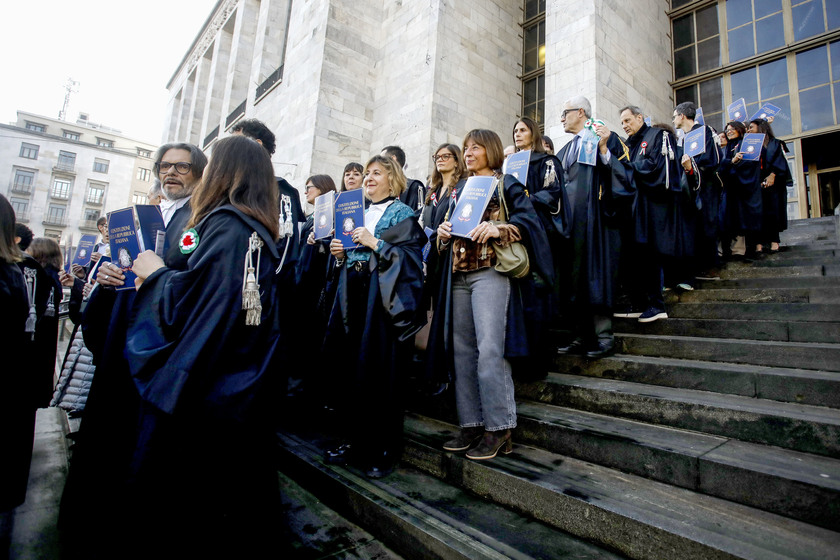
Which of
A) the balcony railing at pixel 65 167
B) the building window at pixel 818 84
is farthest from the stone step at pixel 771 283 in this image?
the balcony railing at pixel 65 167

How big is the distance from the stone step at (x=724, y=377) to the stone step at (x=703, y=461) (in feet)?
1.75

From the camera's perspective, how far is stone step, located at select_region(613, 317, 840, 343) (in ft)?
9.78

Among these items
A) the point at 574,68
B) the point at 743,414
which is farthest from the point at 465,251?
the point at 574,68

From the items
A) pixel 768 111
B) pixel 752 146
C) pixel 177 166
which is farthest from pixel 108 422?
pixel 768 111

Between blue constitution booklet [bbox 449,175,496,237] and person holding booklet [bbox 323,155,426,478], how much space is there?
Result: 33cm

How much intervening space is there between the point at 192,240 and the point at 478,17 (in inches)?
440

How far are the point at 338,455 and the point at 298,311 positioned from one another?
1543 millimetres

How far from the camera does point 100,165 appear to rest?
50125 millimetres

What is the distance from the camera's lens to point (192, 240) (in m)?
1.82

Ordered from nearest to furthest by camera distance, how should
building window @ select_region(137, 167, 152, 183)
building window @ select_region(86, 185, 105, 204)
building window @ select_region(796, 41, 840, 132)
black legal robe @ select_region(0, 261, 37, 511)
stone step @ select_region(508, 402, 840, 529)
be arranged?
stone step @ select_region(508, 402, 840, 529) < black legal robe @ select_region(0, 261, 37, 511) < building window @ select_region(796, 41, 840, 132) < building window @ select_region(86, 185, 105, 204) < building window @ select_region(137, 167, 152, 183)

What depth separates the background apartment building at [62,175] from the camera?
151 ft

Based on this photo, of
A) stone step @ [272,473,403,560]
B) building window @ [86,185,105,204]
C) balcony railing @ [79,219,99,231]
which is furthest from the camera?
building window @ [86,185,105,204]

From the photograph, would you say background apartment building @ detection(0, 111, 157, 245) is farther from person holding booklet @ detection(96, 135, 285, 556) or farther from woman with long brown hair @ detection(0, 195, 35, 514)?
person holding booklet @ detection(96, 135, 285, 556)

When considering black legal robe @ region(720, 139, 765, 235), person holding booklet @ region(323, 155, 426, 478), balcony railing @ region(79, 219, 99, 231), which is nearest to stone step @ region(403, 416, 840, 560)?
person holding booklet @ region(323, 155, 426, 478)
